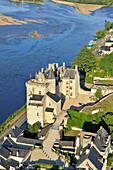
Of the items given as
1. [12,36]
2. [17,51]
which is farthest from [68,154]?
[12,36]

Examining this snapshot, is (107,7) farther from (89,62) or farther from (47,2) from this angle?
(89,62)

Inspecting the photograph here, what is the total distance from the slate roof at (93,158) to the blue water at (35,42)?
1624cm

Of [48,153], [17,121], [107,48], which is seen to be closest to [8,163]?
[48,153]

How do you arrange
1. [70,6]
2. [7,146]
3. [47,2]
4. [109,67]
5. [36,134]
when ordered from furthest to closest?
1. [47,2]
2. [70,6]
3. [109,67]
4. [36,134]
5. [7,146]

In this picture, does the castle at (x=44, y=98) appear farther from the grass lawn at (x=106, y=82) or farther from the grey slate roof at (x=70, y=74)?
the grass lawn at (x=106, y=82)

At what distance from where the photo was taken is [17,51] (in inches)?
2667

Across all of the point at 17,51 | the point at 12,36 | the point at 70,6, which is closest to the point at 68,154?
the point at 17,51

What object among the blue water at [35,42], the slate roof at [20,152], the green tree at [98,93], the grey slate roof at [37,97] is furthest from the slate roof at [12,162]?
the green tree at [98,93]

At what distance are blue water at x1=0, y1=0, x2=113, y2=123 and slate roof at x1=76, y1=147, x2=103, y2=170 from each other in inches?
639

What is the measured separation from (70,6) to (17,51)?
225 ft

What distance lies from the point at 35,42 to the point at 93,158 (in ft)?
170

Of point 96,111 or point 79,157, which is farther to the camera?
point 96,111

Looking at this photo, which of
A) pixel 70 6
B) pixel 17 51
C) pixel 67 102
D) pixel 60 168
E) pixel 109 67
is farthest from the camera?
pixel 70 6

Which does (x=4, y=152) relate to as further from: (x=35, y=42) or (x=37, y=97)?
(x=35, y=42)
